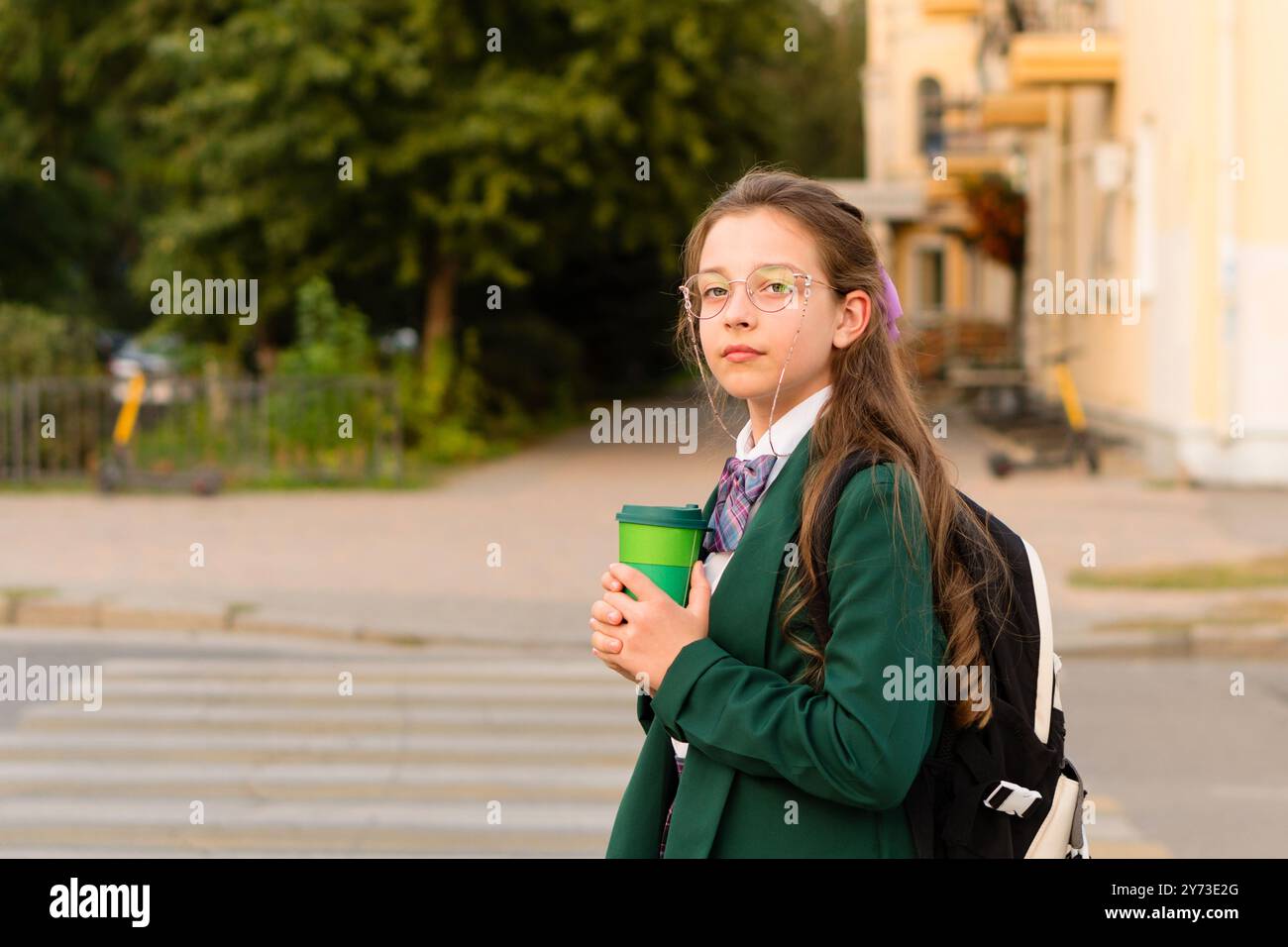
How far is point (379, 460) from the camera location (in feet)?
57.7

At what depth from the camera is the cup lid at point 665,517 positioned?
85.0 inches

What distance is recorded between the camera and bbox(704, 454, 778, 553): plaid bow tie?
2.23m

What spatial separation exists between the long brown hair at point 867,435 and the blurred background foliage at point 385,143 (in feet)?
46.4

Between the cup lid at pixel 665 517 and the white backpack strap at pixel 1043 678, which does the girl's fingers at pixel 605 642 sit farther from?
the white backpack strap at pixel 1043 678

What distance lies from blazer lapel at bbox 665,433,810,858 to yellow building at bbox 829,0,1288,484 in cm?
1016

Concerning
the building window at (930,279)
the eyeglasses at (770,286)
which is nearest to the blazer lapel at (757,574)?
the eyeglasses at (770,286)

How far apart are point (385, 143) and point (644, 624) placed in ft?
58.4

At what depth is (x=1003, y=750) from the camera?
2.11 m

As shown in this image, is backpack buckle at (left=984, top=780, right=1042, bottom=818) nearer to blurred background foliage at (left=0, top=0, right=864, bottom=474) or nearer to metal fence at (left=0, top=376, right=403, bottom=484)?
blurred background foliage at (left=0, top=0, right=864, bottom=474)

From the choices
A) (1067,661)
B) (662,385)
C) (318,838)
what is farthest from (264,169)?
(662,385)
